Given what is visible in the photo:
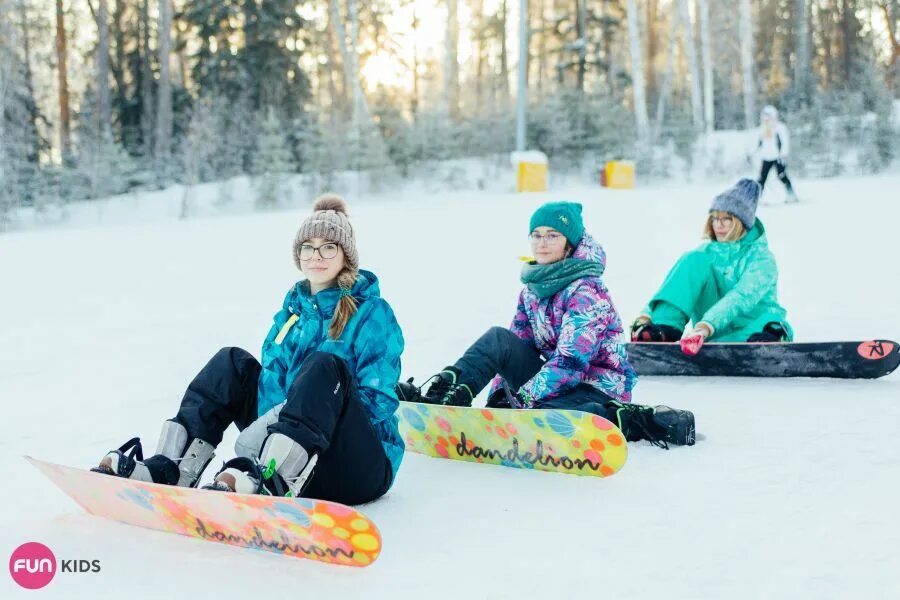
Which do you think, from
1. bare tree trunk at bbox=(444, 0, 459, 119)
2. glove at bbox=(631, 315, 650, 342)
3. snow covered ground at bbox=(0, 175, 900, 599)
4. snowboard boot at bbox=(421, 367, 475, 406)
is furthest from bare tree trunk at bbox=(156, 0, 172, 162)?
snowboard boot at bbox=(421, 367, 475, 406)

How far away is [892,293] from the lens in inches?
279

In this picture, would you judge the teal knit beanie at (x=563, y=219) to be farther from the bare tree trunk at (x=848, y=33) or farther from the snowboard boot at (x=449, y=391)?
the bare tree trunk at (x=848, y=33)

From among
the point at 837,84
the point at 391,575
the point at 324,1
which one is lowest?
the point at 391,575

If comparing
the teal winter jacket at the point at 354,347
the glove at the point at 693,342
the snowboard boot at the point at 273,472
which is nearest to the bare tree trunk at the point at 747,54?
the glove at the point at 693,342

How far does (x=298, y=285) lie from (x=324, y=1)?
2521cm

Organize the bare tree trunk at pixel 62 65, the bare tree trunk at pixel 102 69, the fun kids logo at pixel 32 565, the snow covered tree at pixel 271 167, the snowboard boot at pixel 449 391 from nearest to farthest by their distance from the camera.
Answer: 1. the fun kids logo at pixel 32 565
2. the snowboard boot at pixel 449 391
3. the snow covered tree at pixel 271 167
4. the bare tree trunk at pixel 102 69
5. the bare tree trunk at pixel 62 65

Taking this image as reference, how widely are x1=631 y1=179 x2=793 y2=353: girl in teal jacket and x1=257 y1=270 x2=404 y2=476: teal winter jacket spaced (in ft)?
7.84

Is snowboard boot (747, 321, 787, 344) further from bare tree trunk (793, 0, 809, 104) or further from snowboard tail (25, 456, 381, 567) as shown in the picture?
bare tree trunk (793, 0, 809, 104)

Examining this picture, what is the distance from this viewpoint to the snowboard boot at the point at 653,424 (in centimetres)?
350

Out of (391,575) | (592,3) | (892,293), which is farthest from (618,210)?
(592,3)

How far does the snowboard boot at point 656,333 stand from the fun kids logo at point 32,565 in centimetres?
338

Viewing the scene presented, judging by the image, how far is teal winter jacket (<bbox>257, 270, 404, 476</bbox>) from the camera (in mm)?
2771

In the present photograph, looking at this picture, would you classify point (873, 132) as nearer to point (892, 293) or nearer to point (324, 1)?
point (892, 293)

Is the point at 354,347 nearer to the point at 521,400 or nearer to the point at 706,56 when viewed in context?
the point at 521,400
